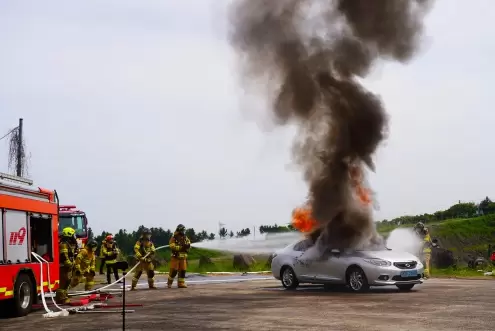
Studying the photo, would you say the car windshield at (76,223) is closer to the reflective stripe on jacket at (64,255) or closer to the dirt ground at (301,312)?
the dirt ground at (301,312)

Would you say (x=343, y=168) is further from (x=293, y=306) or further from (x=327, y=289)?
(x=293, y=306)

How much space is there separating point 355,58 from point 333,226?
5401mm

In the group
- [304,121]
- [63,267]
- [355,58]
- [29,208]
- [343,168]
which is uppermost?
[355,58]

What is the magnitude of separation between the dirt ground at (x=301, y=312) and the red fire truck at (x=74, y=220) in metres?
13.9

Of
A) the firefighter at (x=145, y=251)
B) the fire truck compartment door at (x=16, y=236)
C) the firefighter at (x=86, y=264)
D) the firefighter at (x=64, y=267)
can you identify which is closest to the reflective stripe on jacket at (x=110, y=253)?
the firefighter at (x=86, y=264)

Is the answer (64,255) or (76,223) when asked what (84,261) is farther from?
(76,223)

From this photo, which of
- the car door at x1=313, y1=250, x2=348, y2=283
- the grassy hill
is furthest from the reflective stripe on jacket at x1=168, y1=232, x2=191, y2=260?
the grassy hill

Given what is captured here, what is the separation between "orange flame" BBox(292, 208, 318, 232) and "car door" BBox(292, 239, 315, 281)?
895 mm

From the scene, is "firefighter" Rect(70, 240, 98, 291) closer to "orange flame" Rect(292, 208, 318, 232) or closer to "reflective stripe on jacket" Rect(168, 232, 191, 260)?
"reflective stripe on jacket" Rect(168, 232, 191, 260)

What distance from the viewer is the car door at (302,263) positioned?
18.1m

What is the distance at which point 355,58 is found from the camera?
20672 millimetres

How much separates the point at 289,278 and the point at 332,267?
66.2 inches

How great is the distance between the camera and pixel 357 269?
17.0 meters

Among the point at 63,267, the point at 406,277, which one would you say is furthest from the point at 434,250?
the point at 63,267
